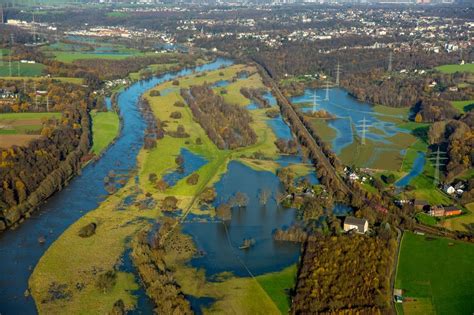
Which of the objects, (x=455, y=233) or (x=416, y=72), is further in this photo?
(x=416, y=72)

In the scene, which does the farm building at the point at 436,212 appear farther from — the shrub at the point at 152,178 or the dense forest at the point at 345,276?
the shrub at the point at 152,178

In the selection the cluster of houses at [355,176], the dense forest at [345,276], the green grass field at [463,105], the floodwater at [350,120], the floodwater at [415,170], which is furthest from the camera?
the green grass field at [463,105]

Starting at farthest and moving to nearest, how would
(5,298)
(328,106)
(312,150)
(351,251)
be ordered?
(328,106) < (312,150) < (351,251) < (5,298)

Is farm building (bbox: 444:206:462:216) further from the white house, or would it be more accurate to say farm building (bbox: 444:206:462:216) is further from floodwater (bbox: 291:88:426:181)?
floodwater (bbox: 291:88:426:181)

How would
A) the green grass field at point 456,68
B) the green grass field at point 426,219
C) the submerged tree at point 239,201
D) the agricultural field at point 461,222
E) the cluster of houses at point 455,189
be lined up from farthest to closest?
the green grass field at point 456,68 → the cluster of houses at point 455,189 → the submerged tree at point 239,201 → the green grass field at point 426,219 → the agricultural field at point 461,222

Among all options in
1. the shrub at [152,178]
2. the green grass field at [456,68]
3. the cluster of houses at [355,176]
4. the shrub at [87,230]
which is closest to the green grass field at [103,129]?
the shrub at [152,178]

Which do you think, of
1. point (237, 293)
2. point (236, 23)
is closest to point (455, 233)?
point (237, 293)

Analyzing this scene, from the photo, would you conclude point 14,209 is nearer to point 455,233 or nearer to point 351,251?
point 351,251
